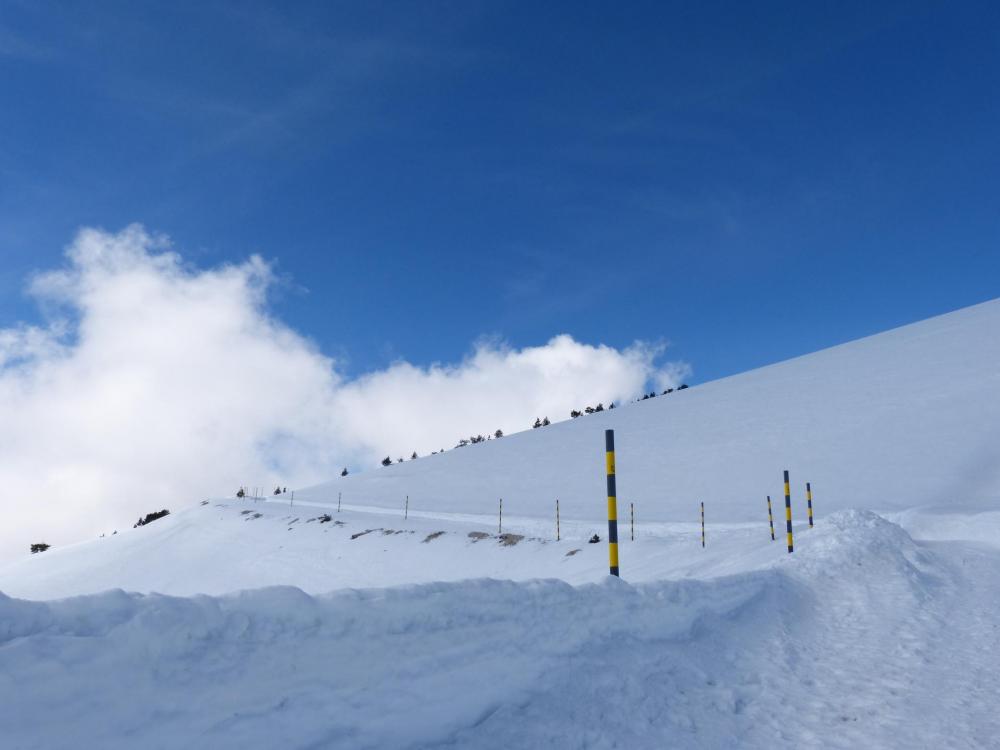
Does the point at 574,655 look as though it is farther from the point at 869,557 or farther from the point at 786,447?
the point at 786,447

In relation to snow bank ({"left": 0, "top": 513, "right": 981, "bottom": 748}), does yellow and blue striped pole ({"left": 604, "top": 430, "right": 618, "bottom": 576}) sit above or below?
above

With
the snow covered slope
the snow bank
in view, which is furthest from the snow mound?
the snow covered slope

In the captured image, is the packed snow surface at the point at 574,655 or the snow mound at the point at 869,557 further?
the snow mound at the point at 869,557

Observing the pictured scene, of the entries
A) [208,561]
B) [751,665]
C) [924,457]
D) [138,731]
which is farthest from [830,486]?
[208,561]

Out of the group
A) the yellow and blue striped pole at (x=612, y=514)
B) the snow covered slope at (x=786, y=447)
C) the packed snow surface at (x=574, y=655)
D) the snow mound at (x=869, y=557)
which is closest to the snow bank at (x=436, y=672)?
the packed snow surface at (x=574, y=655)

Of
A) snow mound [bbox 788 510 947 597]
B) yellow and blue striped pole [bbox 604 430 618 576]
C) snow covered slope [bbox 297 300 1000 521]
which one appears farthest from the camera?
snow covered slope [bbox 297 300 1000 521]

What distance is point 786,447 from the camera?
21.8 m

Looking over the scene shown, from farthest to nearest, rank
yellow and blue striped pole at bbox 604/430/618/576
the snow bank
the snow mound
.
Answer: the snow mound
yellow and blue striped pole at bbox 604/430/618/576
the snow bank

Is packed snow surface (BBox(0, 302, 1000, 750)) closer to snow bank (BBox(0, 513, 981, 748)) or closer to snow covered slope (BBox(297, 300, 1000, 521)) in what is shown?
snow bank (BBox(0, 513, 981, 748))

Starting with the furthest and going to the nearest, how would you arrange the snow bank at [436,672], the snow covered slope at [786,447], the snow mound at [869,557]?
1. the snow covered slope at [786,447]
2. the snow mound at [869,557]
3. the snow bank at [436,672]

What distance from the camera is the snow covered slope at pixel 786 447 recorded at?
1673 centimetres

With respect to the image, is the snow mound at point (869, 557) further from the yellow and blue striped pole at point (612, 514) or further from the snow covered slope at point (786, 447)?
the snow covered slope at point (786, 447)

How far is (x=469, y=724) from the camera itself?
2.85 metres

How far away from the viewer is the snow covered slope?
16734 mm
